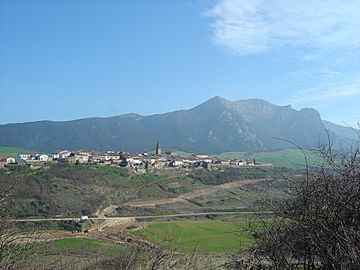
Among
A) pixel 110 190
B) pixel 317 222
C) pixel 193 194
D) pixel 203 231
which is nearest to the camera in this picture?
pixel 317 222

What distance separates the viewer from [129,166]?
74.8 m

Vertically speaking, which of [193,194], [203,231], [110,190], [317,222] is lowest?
[203,231]

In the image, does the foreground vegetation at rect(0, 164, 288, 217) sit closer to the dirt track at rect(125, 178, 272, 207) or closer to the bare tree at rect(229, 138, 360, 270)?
the dirt track at rect(125, 178, 272, 207)

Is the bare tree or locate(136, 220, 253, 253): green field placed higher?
the bare tree

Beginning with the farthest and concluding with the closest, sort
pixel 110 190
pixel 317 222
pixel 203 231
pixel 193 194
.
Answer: pixel 193 194
pixel 110 190
pixel 203 231
pixel 317 222

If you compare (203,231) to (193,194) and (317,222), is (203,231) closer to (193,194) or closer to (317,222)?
(193,194)

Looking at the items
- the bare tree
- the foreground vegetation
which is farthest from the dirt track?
the bare tree

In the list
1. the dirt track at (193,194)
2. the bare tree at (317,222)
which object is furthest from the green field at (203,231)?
the bare tree at (317,222)

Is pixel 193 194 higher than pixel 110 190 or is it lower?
lower

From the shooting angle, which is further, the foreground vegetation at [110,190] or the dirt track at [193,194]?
the dirt track at [193,194]

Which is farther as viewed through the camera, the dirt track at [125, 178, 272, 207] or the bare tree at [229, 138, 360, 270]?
the dirt track at [125, 178, 272, 207]

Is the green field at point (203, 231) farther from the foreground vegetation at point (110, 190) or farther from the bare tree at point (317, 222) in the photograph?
the bare tree at point (317, 222)

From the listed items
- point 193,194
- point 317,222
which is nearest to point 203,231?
point 193,194

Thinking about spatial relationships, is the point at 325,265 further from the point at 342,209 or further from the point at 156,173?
the point at 156,173
